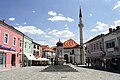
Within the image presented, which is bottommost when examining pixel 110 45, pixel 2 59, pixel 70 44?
pixel 2 59

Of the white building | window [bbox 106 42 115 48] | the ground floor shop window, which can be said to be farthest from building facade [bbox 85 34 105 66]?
the white building

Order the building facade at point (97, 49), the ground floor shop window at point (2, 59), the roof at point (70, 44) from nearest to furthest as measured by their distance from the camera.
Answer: the ground floor shop window at point (2, 59)
the building facade at point (97, 49)
the roof at point (70, 44)

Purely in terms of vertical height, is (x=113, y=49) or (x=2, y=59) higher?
(x=113, y=49)

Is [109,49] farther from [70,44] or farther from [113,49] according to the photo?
[70,44]

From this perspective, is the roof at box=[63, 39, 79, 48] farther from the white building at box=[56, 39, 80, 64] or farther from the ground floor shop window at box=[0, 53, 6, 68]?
the ground floor shop window at box=[0, 53, 6, 68]

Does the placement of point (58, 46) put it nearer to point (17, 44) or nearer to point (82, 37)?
point (82, 37)

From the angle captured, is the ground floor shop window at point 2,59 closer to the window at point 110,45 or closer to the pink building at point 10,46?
the pink building at point 10,46

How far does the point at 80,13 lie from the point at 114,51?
4422 cm

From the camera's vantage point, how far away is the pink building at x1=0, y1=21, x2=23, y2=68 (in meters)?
31.0

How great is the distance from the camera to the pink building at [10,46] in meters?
31.0

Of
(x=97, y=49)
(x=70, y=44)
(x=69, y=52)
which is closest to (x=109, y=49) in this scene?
(x=97, y=49)

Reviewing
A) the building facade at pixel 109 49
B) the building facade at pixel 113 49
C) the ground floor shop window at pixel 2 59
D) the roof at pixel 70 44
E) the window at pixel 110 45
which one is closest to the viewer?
the ground floor shop window at pixel 2 59

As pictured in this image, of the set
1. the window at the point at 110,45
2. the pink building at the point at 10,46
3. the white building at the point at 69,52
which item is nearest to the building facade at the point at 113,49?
the window at the point at 110,45

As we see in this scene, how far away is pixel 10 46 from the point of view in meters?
35.0
